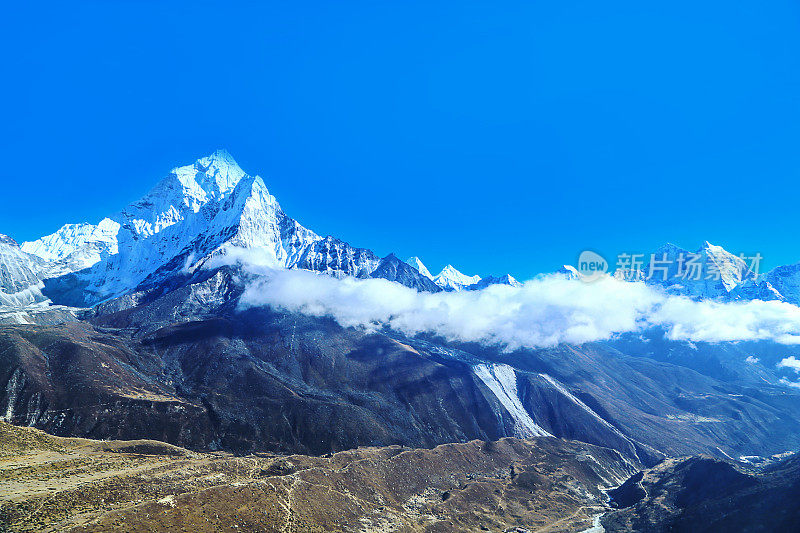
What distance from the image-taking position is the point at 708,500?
112 m

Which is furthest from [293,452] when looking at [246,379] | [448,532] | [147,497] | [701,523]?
[701,523]

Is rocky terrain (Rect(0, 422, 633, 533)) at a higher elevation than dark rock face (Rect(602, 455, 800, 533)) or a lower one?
lower

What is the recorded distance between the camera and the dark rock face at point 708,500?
8825 centimetres

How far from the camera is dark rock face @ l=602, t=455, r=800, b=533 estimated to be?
88250 mm

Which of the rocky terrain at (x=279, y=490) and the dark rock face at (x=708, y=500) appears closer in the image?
the rocky terrain at (x=279, y=490)

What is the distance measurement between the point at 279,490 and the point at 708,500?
114604 mm

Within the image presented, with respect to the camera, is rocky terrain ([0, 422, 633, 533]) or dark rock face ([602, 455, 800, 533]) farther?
dark rock face ([602, 455, 800, 533])

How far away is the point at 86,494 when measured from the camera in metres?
66.0

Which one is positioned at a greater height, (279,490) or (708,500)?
(708,500)

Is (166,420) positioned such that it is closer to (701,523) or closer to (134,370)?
(134,370)

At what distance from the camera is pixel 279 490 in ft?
280

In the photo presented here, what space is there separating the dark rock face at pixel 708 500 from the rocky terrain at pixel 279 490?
40.2 ft

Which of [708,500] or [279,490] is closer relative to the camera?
[279,490]

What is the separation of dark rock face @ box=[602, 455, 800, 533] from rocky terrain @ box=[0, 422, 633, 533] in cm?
1226
